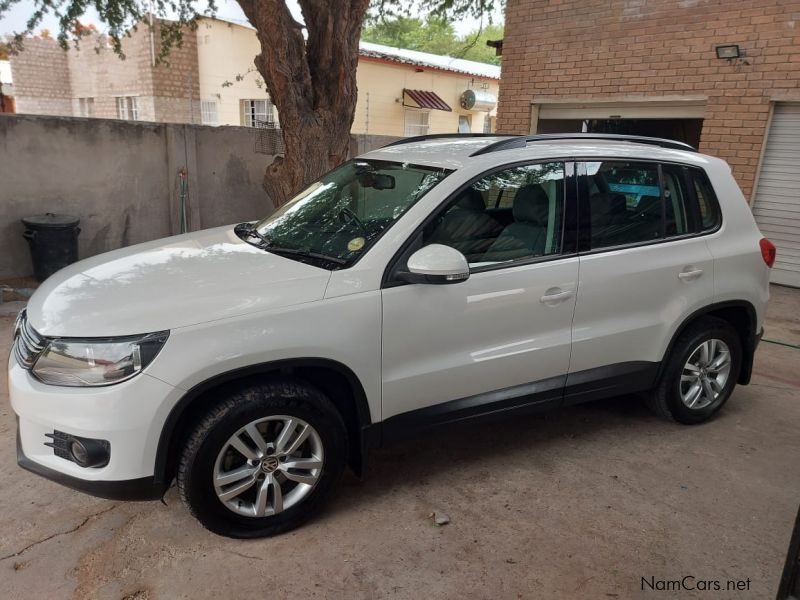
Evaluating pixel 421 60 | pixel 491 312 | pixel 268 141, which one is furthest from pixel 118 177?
pixel 421 60

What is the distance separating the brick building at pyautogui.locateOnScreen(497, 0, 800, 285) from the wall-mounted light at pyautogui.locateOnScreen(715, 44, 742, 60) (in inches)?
0.6

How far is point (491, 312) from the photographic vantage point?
3133 mm

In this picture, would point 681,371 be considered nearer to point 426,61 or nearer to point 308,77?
point 308,77

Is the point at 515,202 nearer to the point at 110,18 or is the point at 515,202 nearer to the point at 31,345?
the point at 31,345

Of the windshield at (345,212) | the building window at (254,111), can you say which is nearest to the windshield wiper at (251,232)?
the windshield at (345,212)

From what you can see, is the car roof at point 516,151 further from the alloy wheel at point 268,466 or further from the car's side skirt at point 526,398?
the alloy wheel at point 268,466

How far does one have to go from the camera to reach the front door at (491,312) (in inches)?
117

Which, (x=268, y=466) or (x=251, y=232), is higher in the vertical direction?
(x=251, y=232)

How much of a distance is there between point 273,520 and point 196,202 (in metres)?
6.74

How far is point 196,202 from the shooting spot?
344 inches

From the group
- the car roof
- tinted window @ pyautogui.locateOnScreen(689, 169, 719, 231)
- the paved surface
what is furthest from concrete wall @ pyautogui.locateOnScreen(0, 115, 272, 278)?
tinted window @ pyautogui.locateOnScreen(689, 169, 719, 231)

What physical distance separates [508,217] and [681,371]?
162 centimetres

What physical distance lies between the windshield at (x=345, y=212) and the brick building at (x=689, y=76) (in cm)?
608

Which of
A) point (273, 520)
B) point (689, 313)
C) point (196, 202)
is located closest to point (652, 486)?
point (689, 313)
